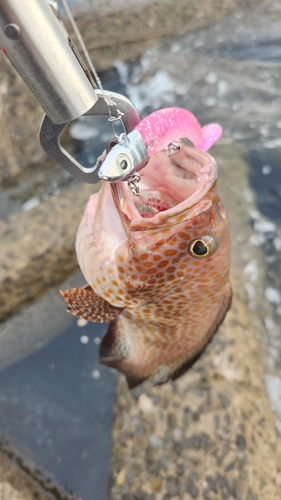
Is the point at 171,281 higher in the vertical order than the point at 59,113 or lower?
lower

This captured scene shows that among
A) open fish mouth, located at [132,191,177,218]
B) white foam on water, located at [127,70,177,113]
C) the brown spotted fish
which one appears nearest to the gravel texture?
the brown spotted fish

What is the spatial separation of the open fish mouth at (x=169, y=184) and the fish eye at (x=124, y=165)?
154 millimetres

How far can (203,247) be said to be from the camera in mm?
1387

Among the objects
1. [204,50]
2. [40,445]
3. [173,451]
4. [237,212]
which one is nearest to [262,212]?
[237,212]

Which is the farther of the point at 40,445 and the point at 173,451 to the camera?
the point at 40,445

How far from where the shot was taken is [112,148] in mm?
1102

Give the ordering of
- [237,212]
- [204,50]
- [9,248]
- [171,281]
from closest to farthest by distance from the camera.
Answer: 1. [171,281]
2. [9,248]
3. [237,212]
4. [204,50]

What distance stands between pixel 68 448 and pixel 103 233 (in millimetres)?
2087

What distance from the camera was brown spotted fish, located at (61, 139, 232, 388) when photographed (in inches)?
52.6

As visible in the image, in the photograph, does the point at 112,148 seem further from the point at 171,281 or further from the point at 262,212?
the point at 262,212

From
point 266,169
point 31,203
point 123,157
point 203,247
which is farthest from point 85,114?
point 266,169

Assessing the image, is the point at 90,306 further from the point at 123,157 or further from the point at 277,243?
the point at 277,243

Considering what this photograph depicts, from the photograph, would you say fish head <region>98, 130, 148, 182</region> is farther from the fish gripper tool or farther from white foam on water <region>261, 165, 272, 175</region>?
white foam on water <region>261, 165, 272, 175</region>

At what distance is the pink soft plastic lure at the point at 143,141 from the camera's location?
1.08 meters
